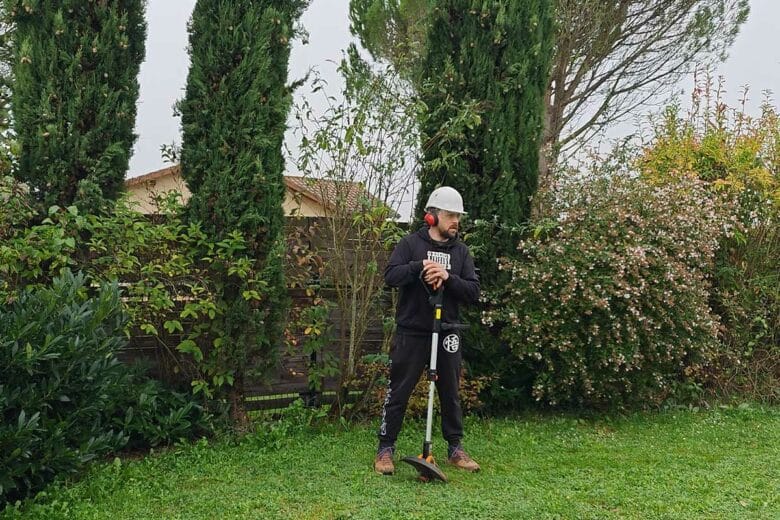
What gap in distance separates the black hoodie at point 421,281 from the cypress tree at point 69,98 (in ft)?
7.72

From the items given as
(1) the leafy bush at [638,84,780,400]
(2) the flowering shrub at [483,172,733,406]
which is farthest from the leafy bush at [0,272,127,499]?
(1) the leafy bush at [638,84,780,400]

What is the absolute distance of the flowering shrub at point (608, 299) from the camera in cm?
587

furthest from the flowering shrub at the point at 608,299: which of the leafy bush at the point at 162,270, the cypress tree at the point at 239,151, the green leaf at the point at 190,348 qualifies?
the green leaf at the point at 190,348

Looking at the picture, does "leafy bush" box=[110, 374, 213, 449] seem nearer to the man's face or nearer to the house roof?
the house roof

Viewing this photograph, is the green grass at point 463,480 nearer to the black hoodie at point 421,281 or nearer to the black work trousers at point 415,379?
the black work trousers at point 415,379

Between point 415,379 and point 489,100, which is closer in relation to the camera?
point 415,379

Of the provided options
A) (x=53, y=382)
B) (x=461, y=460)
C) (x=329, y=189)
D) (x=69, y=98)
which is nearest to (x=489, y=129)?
(x=329, y=189)

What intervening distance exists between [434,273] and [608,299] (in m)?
1.97

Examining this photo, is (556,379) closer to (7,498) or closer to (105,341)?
(105,341)

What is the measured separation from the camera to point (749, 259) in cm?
748

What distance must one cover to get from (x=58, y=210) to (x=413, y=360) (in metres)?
2.85

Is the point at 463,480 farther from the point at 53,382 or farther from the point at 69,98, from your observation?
the point at 69,98

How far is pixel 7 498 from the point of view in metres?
3.77

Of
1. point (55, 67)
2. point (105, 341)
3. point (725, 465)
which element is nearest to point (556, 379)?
point (725, 465)
